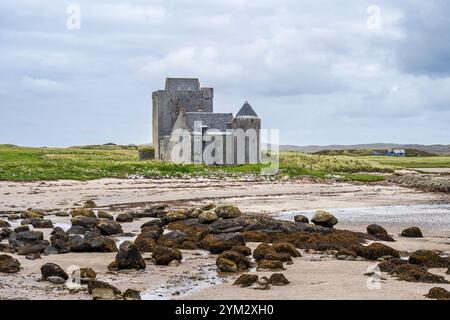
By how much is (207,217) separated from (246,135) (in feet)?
140

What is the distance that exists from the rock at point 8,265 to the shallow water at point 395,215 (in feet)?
42.8

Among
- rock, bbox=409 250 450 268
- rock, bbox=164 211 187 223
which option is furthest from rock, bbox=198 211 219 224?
rock, bbox=409 250 450 268

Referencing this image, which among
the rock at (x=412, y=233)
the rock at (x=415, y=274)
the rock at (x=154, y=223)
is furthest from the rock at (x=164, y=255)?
the rock at (x=412, y=233)

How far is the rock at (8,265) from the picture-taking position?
13.3 m

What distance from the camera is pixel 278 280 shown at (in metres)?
12.4

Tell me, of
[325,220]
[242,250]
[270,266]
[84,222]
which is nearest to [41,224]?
[84,222]

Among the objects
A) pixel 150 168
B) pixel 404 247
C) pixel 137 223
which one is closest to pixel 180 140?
pixel 150 168

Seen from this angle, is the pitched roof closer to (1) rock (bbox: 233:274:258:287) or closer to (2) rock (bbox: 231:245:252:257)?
(2) rock (bbox: 231:245:252:257)

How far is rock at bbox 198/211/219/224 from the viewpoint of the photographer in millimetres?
21203

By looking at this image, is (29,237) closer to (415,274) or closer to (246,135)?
(415,274)

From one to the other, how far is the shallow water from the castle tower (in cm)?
3267

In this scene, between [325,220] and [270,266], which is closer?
[270,266]

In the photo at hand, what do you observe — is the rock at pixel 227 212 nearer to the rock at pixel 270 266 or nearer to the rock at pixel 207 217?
the rock at pixel 207 217
